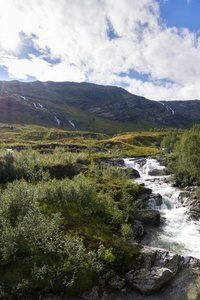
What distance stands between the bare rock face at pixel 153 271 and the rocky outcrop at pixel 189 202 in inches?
557

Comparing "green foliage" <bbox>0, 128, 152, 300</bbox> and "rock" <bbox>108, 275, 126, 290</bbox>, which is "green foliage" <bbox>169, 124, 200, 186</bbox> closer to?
"green foliage" <bbox>0, 128, 152, 300</bbox>

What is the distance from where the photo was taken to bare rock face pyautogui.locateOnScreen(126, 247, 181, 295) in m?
13.7

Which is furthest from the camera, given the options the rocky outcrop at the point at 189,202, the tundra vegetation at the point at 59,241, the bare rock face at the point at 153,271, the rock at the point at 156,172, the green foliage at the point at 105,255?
the rock at the point at 156,172

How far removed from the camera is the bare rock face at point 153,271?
1370cm

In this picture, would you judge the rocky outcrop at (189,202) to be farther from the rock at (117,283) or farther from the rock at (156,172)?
the rock at (156,172)

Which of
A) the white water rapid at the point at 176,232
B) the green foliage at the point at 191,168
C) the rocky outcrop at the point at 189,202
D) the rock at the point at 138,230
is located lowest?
the white water rapid at the point at 176,232

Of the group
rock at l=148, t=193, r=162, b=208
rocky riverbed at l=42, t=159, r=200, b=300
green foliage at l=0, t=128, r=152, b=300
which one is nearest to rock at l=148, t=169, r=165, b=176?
rock at l=148, t=193, r=162, b=208

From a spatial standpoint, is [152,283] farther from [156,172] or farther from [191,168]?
[156,172]

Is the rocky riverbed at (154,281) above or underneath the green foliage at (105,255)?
underneath

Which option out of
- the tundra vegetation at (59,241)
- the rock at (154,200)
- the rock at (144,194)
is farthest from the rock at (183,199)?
the tundra vegetation at (59,241)

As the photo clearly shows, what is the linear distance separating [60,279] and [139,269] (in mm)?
7402

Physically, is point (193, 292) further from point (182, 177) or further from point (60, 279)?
point (182, 177)

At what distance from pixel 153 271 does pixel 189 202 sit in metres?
21.0

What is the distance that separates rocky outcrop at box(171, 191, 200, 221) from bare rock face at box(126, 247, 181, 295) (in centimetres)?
1416
